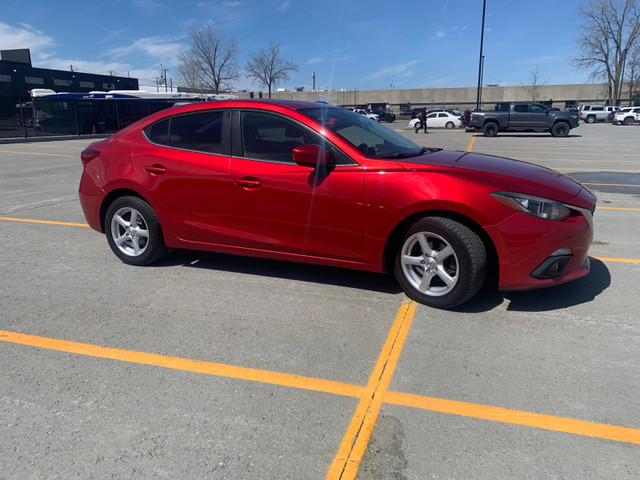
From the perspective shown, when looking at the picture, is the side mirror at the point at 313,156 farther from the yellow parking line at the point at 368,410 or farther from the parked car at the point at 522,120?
the parked car at the point at 522,120

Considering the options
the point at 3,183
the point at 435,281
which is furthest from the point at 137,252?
the point at 3,183

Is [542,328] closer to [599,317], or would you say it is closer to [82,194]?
[599,317]

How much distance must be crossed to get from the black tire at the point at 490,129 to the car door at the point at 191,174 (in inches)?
1016

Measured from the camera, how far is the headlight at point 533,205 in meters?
3.47

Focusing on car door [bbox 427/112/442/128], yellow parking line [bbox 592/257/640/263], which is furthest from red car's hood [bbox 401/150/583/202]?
car door [bbox 427/112/442/128]

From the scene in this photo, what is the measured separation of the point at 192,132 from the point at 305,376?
2.64 metres

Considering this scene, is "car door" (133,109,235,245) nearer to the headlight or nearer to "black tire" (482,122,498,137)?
the headlight

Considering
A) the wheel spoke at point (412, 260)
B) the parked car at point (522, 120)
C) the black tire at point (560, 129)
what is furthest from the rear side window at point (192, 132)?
the black tire at point (560, 129)

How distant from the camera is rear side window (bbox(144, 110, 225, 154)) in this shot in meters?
4.39

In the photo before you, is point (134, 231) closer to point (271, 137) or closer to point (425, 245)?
point (271, 137)

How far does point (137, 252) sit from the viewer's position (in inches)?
192

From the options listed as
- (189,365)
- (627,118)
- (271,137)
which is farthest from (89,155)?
(627,118)

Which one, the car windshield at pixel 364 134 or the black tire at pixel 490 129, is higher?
the black tire at pixel 490 129

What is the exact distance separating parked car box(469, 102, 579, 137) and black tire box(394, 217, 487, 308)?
25.9 metres
